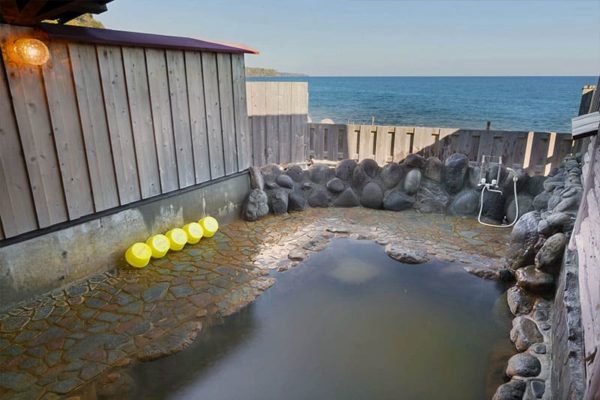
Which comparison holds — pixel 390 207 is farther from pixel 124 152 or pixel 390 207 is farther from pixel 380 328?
pixel 124 152

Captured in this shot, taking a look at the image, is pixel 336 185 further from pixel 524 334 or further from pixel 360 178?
pixel 524 334

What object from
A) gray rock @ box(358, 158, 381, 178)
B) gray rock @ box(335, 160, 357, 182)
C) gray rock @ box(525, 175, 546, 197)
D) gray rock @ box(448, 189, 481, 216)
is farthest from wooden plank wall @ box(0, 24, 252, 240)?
gray rock @ box(525, 175, 546, 197)

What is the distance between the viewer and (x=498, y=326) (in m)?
3.47

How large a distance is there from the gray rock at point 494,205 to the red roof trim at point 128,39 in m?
4.92

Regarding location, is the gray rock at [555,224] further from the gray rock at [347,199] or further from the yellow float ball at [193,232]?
the yellow float ball at [193,232]

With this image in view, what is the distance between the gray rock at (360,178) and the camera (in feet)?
22.6

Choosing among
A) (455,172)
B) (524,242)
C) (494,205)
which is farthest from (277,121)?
(524,242)

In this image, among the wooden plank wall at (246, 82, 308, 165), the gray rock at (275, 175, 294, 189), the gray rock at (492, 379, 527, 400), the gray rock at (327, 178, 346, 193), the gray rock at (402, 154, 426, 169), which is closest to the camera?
the gray rock at (492, 379, 527, 400)

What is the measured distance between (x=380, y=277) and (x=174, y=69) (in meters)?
4.02

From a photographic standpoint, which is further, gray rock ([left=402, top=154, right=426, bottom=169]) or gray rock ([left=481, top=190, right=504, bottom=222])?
gray rock ([left=402, top=154, right=426, bottom=169])

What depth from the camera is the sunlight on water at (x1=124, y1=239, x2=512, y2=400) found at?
274cm

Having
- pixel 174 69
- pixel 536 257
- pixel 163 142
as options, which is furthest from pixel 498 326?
pixel 174 69

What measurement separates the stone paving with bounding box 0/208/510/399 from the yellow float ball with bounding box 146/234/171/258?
110 millimetres

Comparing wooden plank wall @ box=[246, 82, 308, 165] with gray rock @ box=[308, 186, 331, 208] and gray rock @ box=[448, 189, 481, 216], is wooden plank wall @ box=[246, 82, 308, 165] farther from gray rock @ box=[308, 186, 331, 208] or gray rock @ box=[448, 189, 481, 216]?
gray rock @ box=[448, 189, 481, 216]
